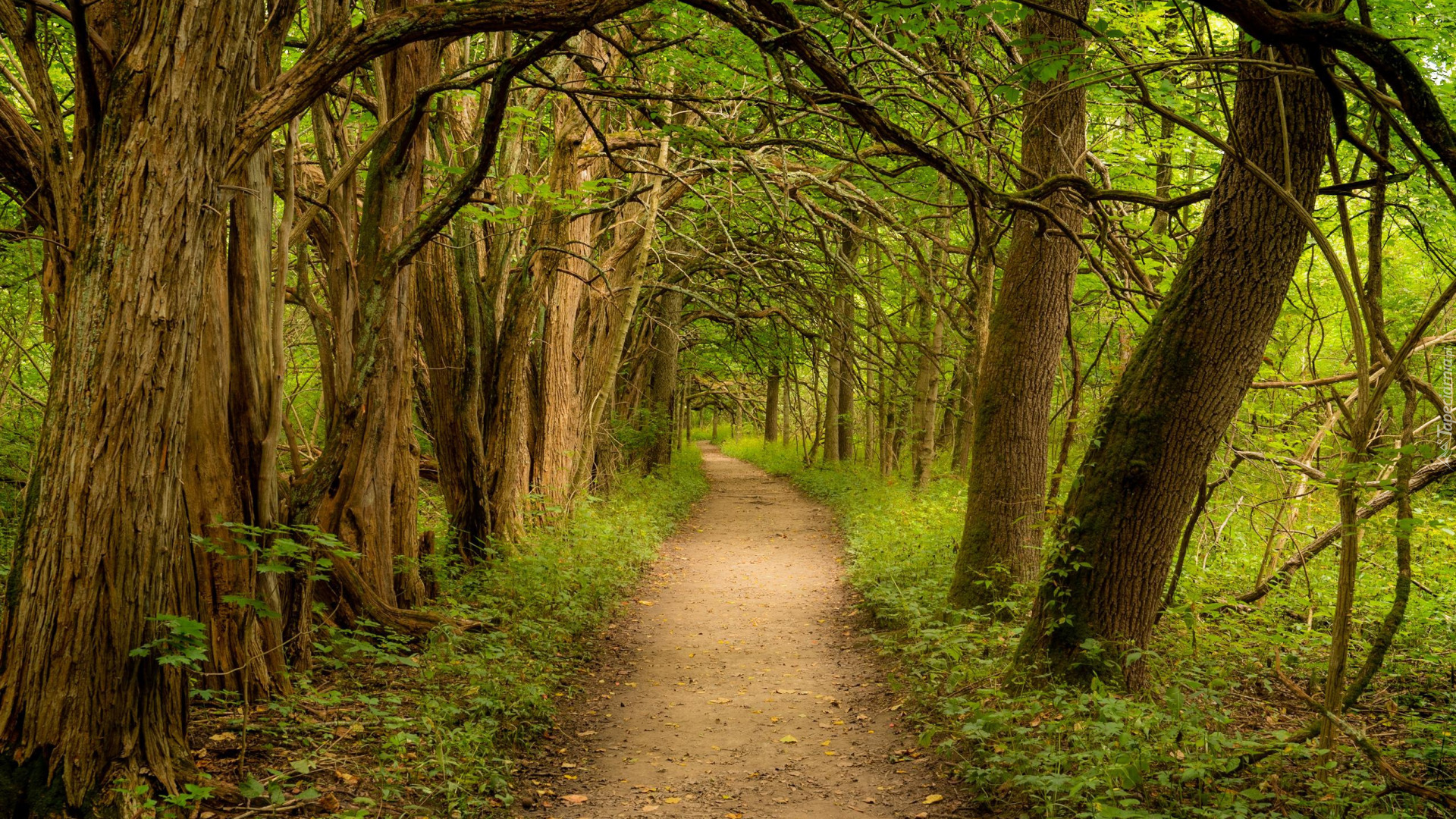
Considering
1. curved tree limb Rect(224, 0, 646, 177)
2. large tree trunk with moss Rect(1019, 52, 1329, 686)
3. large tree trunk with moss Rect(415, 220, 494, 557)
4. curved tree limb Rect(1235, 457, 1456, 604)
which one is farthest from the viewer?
large tree trunk with moss Rect(415, 220, 494, 557)

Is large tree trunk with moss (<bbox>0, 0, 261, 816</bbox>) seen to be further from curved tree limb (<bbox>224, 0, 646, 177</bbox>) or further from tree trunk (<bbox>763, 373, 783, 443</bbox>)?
tree trunk (<bbox>763, 373, 783, 443</bbox>)

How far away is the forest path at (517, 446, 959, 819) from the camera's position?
501cm

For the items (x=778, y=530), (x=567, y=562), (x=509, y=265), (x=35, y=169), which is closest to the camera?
(x=35, y=169)

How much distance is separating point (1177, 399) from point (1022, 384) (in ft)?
9.32

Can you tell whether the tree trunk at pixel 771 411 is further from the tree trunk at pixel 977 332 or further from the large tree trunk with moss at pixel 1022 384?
the large tree trunk with moss at pixel 1022 384

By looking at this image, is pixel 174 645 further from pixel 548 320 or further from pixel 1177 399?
pixel 548 320

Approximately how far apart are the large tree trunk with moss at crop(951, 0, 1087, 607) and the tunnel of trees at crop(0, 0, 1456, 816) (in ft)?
0.12

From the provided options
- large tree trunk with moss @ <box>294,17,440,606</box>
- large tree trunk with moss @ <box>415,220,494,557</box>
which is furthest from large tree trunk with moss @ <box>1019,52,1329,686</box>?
large tree trunk with moss @ <box>415,220,494,557</box>

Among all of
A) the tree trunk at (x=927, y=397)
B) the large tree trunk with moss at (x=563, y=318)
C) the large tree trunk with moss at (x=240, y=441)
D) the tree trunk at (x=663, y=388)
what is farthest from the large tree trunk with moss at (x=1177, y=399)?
the tree trunk at (x=663, y=388)

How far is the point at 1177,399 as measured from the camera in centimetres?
484

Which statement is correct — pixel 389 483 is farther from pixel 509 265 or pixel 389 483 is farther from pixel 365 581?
pixel 509 265

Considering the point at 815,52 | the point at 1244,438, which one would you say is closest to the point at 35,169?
the point at 815,52

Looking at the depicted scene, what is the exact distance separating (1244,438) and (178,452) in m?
7.02

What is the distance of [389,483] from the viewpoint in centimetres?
688
